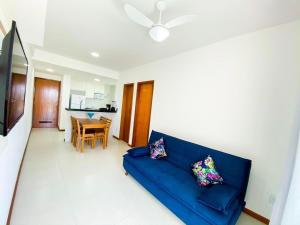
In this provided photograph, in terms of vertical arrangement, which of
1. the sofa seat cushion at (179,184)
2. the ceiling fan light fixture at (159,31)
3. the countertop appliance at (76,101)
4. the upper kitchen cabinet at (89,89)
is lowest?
the sofa seat cushion at (179,184)

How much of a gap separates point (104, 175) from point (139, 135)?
5.67ft

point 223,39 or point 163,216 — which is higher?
point 223,39

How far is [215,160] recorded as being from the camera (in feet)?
6.50

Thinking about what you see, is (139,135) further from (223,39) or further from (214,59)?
(223,39)

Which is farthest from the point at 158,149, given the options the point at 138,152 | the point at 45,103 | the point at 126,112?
the point at 45,103

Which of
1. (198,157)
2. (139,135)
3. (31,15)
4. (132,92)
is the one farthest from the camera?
(132,92)

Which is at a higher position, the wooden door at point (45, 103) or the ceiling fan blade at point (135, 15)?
the ceiling fan blade at point (135, 15)

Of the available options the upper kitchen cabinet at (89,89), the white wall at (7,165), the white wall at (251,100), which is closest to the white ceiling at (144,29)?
the white wall at (251,100)

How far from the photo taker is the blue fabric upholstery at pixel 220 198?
54.2 inches

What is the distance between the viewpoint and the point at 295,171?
0.93 meters

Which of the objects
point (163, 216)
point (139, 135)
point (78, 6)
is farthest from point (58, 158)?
point (78, 6)

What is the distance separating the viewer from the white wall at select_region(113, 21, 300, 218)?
170cm

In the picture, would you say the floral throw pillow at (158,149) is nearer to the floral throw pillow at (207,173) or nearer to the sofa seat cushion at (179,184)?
the sofa seat cushion at (179,184)

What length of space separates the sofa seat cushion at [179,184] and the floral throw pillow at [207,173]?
0.30 feet
